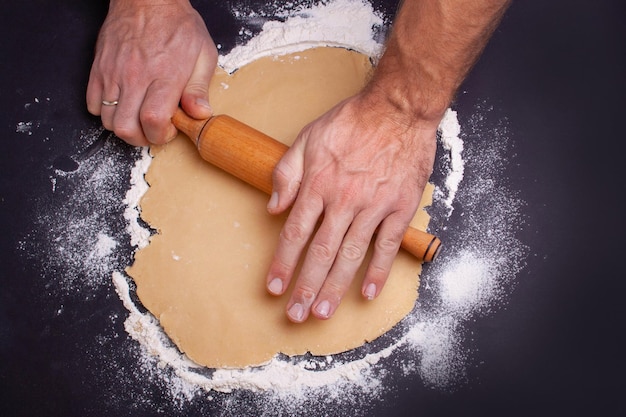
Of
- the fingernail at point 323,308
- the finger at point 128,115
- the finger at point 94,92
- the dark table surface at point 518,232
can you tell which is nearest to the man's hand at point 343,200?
the fingernail at point 323,308

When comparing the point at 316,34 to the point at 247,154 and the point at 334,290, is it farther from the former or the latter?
the point at 334,290

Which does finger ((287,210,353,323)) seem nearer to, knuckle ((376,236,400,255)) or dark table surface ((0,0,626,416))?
knuckle ((376,236,400,255))

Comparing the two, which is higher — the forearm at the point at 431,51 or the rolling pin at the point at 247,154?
the forearm at the point at 431,51

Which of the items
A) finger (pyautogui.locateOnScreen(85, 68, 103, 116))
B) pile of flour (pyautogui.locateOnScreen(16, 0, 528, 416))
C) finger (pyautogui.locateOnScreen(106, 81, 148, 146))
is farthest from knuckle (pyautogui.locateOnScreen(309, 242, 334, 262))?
finger (pyautogui.locateOnScreen(85, 68, 103, 116))

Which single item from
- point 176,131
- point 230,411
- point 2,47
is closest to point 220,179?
point 176,131

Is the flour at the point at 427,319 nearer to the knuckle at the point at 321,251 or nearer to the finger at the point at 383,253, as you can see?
the finger at the point at 383,253

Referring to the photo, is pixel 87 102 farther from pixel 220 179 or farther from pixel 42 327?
pixel 42 327
